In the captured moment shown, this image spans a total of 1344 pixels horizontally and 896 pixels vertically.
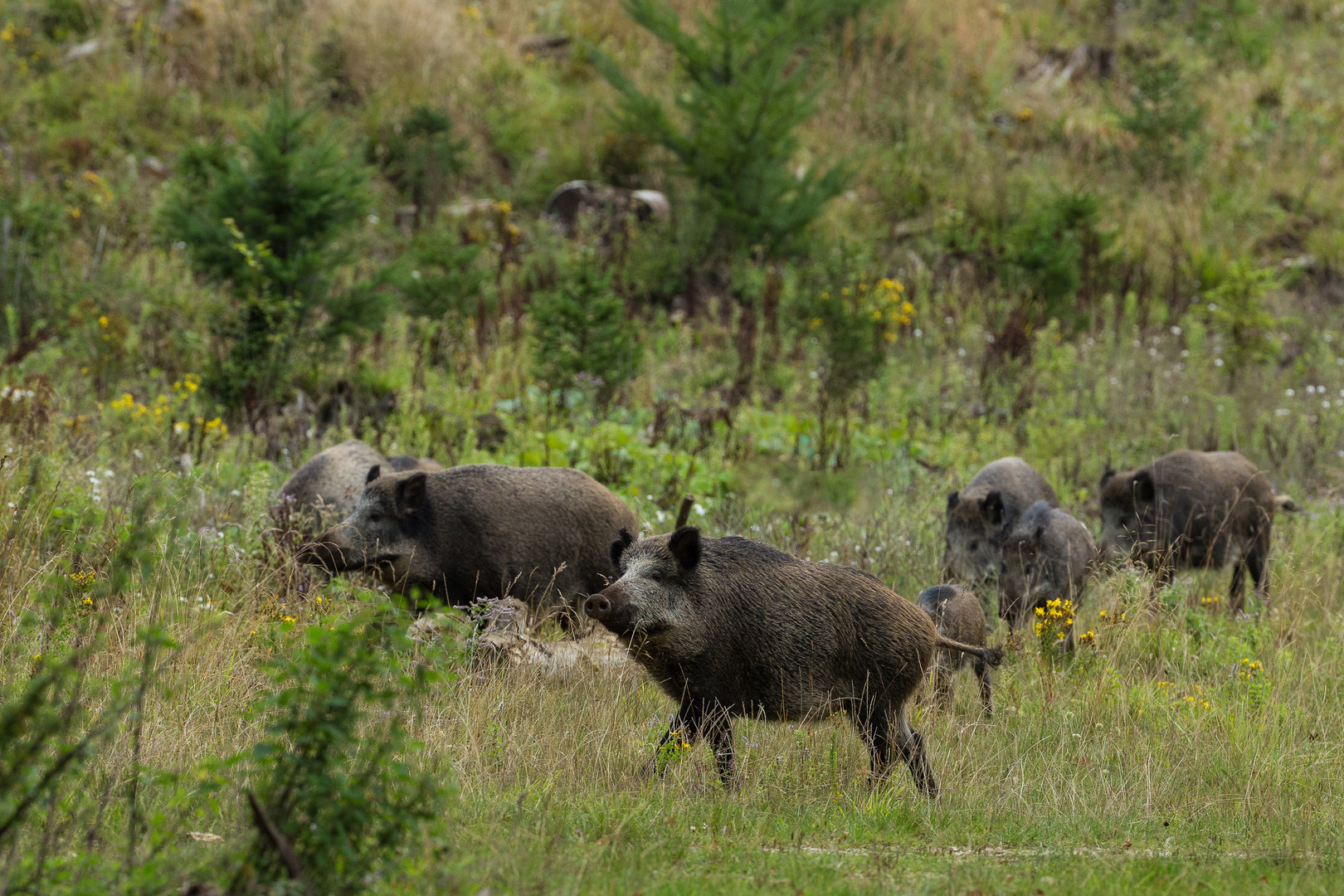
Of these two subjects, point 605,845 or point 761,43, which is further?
point 761,43

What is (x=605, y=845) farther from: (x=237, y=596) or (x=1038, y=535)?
(x=1038, y=535)

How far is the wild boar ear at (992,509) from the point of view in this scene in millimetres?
7262

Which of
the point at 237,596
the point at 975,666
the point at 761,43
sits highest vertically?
the point at 761,43

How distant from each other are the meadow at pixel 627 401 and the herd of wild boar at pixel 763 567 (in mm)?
237

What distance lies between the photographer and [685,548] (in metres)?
4.69

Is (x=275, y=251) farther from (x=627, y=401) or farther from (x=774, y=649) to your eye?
(x=774, y=649)

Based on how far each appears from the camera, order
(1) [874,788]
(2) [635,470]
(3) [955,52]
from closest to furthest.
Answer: (1) [874,788] → (2) [635,470] → (3) [955,52]

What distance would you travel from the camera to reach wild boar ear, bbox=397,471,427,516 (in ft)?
20.1

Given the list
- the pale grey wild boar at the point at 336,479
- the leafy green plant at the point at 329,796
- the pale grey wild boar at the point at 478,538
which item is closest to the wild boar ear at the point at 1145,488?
the pale grey wild boar at the point at 478,538

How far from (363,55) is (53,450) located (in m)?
14.5

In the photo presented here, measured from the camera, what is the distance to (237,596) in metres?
6.46

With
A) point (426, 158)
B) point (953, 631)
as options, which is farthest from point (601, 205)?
point (953, 631)

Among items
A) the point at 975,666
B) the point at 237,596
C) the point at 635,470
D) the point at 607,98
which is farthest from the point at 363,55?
the point at 975,666

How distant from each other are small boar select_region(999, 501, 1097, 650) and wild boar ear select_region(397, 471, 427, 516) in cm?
318
